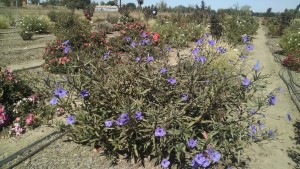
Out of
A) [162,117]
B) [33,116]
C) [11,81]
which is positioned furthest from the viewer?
[11,81]

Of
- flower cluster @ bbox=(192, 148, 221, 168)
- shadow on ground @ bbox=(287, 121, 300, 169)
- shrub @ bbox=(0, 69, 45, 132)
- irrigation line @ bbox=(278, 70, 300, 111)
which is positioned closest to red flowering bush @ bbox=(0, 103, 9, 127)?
shrub @ bbox=(0, 69, 45, 132)

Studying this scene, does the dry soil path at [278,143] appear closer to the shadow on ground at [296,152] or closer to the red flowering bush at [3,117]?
the shadow on ground at [296,152]

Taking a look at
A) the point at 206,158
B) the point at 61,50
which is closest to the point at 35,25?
the point at 61,50

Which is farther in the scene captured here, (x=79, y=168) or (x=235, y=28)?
(x=235, y=28)

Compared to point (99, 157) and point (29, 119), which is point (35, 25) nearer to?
Answer: point (29, 119)

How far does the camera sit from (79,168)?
356 cm

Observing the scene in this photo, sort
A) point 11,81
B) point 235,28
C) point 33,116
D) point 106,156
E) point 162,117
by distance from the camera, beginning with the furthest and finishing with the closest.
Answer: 1. point 235,28
2. point 11,81
3. point 33,116
4. point 106,156
5. point 162,117

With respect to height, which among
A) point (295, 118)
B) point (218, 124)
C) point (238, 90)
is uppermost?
point (238, 90)

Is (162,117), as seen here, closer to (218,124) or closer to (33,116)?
(218,124)

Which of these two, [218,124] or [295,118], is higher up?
[218,124]

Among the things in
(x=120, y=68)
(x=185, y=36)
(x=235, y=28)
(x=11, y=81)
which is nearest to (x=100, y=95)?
(x=120, y=68)

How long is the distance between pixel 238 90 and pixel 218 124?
0.53m

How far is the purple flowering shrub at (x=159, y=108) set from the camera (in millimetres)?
3141

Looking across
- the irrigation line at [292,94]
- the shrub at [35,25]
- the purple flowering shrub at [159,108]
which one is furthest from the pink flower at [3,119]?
the shrub at [35,25]
